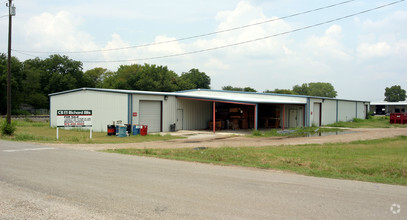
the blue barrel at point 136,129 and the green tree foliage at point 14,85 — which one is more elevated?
the green tree foliage at point 14,85

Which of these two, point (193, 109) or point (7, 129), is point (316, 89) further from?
point (7, 129)

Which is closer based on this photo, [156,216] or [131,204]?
[156,216]

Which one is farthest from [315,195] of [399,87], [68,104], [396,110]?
[399,87]

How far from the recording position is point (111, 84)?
88438mm

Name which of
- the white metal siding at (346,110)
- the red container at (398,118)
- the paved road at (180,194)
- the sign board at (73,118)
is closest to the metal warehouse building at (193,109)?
the white metal siding at (346,110)

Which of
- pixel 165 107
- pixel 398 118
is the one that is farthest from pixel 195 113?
pixel 398 118

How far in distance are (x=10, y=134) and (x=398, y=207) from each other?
24.5 metres

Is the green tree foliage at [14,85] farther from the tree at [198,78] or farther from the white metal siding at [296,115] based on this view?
the white metal siding at [296,115]

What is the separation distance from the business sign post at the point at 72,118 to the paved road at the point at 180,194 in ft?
Result: 36.2

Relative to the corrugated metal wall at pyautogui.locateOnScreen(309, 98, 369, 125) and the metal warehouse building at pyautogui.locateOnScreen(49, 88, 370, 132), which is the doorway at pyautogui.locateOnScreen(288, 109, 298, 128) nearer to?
the metal warehouse building at pyautogui.locateOnScreen(49, 88, 370, 132)

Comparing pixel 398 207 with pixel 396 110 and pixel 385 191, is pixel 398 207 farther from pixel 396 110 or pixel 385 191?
pixel 396 110

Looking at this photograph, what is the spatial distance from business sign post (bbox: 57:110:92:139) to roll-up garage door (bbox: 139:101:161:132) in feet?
20.8

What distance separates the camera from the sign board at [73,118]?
2156 centimetres

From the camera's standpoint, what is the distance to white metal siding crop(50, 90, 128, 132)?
27.8 meters
